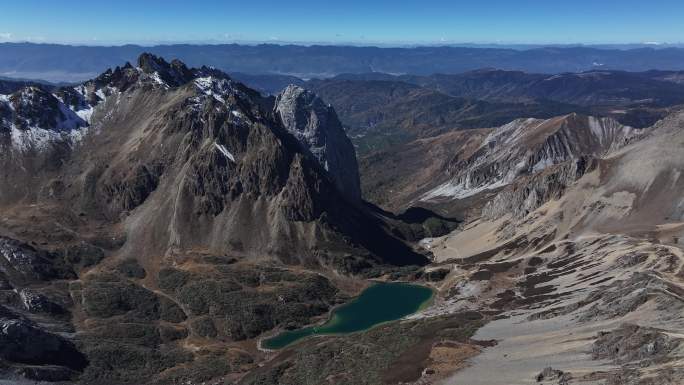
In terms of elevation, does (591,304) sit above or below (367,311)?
above

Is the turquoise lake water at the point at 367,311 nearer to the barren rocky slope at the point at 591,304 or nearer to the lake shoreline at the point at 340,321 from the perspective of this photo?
the lake shoreline at the point at 340,321

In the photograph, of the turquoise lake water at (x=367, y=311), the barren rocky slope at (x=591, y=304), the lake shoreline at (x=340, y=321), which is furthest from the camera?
the turquoise lake water at (x=367, y=311)

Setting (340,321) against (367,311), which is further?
(367,311)

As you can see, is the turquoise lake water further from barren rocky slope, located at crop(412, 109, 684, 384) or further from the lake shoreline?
barren rocky slope, located at crop(412, 109, 684, 384)

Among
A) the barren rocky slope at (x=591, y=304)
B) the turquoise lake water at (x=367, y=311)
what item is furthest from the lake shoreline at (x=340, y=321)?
the barren rocky slope at (x=591, y=304)

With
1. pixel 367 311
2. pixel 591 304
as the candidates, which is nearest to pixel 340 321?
pixel 367 311

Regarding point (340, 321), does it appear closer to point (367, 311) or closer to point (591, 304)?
point (367, 311)

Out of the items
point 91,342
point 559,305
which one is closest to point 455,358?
point 559,305

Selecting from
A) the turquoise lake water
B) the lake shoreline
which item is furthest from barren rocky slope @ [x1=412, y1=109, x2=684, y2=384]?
the turquoise lake water

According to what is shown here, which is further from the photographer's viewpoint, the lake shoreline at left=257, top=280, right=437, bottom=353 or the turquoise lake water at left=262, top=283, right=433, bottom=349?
the turquoise lake water at left=262, top=283, right=433, bottom=349
